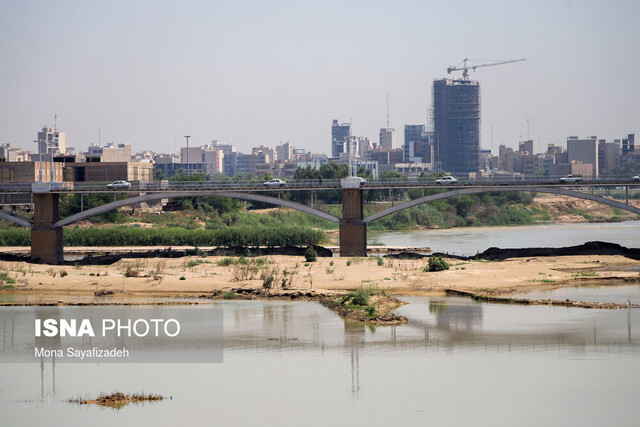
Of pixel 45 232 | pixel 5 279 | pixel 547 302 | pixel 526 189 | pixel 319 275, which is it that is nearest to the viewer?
pixel 547 302

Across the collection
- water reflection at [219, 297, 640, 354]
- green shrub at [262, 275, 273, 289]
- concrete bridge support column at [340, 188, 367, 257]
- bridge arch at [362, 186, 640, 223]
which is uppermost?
bridge arch at [362, 186, 640, 223]

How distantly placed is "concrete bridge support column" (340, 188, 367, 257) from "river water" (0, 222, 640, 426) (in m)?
29.1

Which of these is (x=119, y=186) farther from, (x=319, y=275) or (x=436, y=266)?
(x=436, y=266)

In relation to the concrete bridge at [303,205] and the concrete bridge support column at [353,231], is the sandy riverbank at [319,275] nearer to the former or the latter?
the concrete bridge support column at [353,231]

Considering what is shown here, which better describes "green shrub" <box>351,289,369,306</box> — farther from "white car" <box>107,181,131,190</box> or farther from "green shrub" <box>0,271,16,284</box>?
"white car" <box>107,181,131,190</box>

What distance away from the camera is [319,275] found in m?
62.5

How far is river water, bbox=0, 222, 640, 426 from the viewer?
2981 cm

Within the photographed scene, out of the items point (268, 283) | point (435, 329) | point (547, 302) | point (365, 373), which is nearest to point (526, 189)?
point (547, 302)

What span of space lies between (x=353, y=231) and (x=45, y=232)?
2532 centimetres

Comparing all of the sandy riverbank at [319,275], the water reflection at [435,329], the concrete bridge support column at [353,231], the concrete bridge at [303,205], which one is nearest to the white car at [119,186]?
the concrete bridge at [303,205]

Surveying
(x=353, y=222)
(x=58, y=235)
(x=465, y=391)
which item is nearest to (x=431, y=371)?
(x=465, y=391)

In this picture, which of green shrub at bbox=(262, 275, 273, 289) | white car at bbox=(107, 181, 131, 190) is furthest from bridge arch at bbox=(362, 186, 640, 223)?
white car at bbox=(107, 181, 131, 190)

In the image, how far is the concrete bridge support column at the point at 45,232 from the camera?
255ft

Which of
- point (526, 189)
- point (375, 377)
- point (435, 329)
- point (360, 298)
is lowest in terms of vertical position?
point (375, 377)
